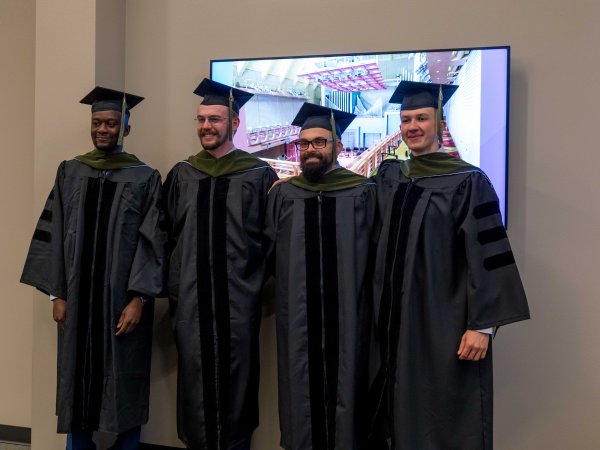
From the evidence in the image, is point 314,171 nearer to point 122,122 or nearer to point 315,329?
point 315,329

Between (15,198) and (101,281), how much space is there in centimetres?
130

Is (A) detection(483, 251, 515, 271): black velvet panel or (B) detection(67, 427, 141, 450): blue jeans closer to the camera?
(A) detection(483, 251, 515, 271): black velvet panel

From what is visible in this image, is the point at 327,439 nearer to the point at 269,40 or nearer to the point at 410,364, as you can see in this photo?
the point at 410,364

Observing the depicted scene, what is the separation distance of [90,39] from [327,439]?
249 centimetres

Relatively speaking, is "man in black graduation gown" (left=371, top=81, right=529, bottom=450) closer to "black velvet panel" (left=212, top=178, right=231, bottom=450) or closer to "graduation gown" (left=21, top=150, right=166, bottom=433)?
"black velvet panel" (left=212, top=178, right=231, bottom=450)

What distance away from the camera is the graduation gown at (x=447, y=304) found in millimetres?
2031

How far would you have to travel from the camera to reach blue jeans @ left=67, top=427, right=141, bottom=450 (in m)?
2.56

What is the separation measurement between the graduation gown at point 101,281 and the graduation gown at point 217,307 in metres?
0.18

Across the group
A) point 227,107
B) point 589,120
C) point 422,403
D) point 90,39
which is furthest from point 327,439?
point 90,39

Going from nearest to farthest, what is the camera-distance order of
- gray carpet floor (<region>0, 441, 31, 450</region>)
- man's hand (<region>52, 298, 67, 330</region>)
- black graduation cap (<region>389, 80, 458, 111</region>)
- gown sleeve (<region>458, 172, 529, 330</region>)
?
gown sleeve (<region>458, 172, 529, 330</region>) < black graduation cap (<region>389, 80, 458, 111</region>) < man's hand (<region>52, 298, 67, 330</region>) < gray carpet floor (<region>0, 441, 31, 450</region>)

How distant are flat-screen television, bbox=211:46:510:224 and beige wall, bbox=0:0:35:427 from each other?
133cm

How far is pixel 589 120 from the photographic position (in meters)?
2.56

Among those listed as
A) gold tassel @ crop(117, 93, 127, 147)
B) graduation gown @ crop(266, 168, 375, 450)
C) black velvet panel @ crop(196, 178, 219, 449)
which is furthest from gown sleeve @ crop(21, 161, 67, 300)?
graduation gown @ crop(266, 168, 375, 450)

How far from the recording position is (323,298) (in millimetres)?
2289
